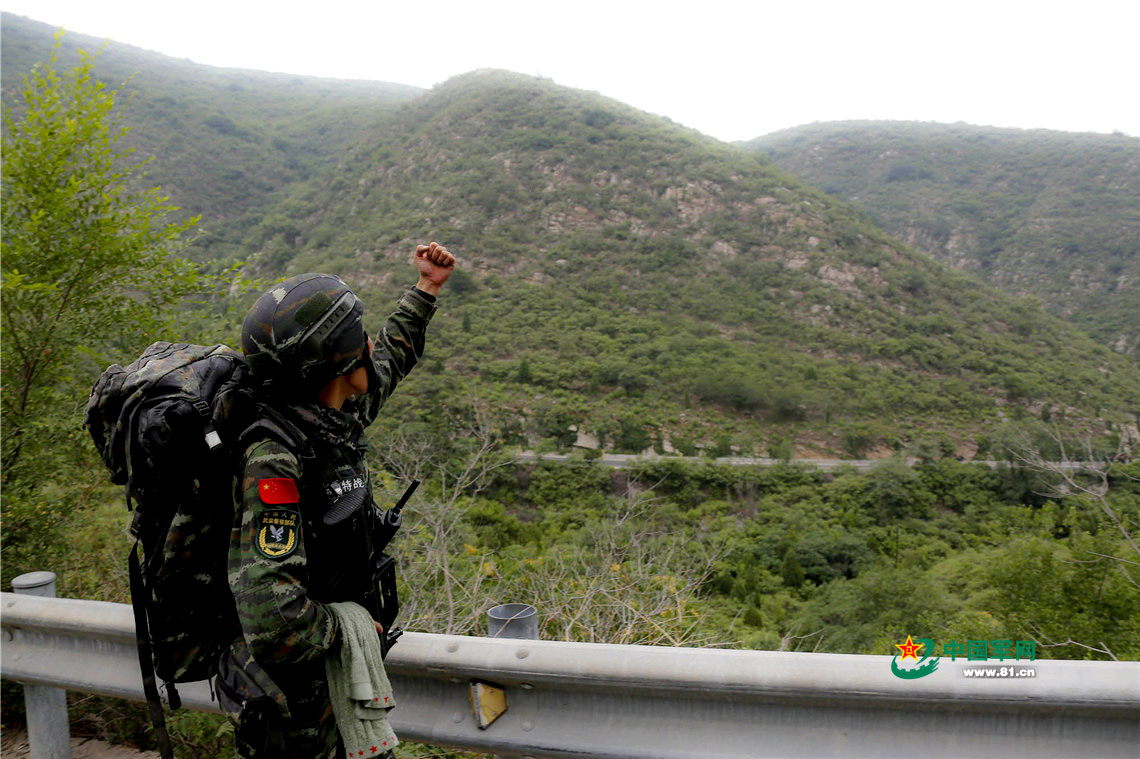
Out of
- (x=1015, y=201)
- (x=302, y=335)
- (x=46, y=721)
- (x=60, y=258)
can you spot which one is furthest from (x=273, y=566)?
(x=1015, y=201)

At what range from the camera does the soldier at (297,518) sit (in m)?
1.23

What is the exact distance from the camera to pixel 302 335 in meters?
1.37

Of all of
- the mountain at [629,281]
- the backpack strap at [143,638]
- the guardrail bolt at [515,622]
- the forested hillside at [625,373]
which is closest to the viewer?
the backpack strap at [143,638]

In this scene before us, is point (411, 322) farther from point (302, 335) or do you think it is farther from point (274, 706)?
point (274, 706)

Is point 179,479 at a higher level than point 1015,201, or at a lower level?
lower

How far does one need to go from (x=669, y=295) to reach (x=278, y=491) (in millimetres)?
57842

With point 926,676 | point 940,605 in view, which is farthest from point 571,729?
point 940,605

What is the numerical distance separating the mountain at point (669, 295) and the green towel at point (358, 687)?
38.4m

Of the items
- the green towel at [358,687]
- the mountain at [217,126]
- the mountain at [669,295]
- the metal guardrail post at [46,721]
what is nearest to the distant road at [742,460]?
the mountain at [669,295]

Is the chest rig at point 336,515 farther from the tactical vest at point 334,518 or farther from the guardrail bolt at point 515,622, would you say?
the guardrail bolt at point 515,622

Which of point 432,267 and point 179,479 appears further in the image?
point 432,267

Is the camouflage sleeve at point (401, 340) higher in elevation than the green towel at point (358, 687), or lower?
higher

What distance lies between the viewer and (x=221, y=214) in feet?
210
